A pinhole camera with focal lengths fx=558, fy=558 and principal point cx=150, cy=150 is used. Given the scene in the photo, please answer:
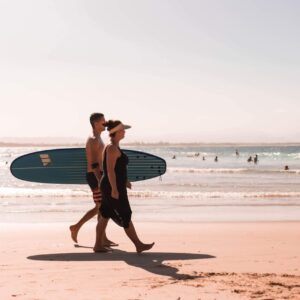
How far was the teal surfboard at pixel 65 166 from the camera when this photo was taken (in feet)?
39.7

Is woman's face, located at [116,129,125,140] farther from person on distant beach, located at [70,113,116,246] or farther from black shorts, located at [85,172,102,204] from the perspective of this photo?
black shorts, located at [85,172,102,204]

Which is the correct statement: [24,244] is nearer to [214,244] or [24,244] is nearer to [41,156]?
[214,244]

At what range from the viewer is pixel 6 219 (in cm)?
1125

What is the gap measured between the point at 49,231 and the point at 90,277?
155 inches

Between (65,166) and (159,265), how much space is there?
21.4ft

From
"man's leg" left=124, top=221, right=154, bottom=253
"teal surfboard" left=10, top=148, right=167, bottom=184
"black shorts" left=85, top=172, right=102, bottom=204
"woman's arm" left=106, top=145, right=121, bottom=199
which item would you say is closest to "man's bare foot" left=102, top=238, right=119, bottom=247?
"black shorts" left=85, top=172, right=102, bottom=204

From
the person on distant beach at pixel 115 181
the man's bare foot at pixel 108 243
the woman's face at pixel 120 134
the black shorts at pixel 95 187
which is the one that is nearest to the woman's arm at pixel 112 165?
the person on distant beach at pixel 115 181

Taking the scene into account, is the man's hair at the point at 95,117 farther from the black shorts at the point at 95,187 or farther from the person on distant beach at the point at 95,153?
the black shorts at the point at 95,187

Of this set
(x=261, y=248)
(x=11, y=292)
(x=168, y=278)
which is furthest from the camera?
(x=261, y=248)

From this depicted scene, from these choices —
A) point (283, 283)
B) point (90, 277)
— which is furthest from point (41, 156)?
point (283, 283)

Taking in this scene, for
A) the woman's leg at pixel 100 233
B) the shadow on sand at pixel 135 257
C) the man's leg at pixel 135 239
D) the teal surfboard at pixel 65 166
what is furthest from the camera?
the teal surfboard at pixel 65 166

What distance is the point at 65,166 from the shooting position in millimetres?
12125

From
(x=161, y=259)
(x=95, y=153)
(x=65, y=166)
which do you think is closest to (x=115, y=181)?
(x=95, y=153)

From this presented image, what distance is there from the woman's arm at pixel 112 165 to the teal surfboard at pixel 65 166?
5472mm
